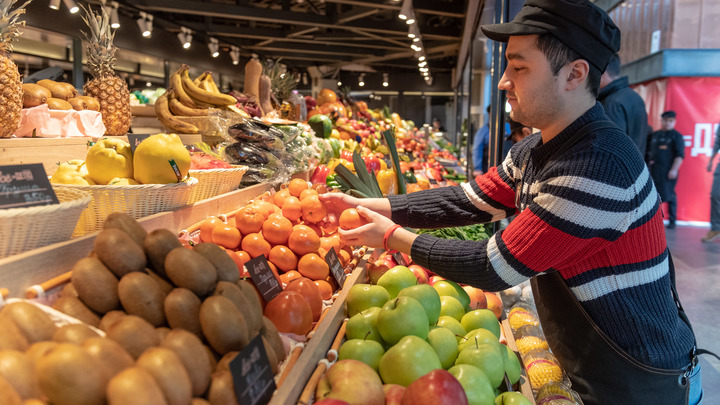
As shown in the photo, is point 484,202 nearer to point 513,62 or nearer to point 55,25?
point 513,62

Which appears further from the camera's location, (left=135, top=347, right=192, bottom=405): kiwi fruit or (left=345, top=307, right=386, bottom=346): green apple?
(left=345, top=307, right=386, bottom=346): green apple

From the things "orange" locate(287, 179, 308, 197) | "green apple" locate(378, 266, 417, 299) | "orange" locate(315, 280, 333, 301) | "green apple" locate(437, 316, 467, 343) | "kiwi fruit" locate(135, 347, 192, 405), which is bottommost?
"green apple" locate(437, 316, 467, 343)

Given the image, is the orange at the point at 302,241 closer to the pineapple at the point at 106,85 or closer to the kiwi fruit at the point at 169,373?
the kiwi fruit at the point at 169,373

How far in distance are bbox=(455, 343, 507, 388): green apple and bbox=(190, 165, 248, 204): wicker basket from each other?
1210 mm

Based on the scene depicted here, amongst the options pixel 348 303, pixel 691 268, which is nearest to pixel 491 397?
pixel 348 303

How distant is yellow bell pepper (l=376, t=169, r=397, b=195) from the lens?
3424 mm

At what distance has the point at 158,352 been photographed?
85 centimetres

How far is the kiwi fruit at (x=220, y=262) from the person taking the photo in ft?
3.67

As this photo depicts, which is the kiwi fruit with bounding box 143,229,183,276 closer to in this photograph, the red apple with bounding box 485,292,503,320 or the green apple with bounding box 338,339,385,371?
the green apple with bounding box 338,339,385,371

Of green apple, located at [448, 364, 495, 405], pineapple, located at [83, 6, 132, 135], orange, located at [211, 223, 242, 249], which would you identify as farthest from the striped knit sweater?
pineapple, located at [83, 6, 132, 135]

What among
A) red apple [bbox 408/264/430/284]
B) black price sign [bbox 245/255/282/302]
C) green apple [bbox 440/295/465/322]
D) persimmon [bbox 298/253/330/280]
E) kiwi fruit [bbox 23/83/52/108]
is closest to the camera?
black price sign [bbox 245/255/282/302]

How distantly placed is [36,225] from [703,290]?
6253 millimetres

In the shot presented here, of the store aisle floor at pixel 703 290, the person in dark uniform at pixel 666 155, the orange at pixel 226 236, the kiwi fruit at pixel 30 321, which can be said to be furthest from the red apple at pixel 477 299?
the person in dark uniform at pixel 666 155

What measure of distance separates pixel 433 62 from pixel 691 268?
14.9 m
